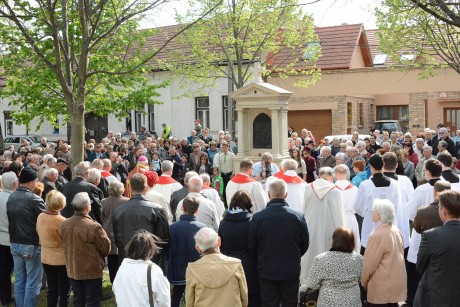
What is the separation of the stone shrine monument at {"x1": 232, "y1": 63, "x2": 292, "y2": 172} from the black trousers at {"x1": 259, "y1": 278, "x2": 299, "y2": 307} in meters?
8.68

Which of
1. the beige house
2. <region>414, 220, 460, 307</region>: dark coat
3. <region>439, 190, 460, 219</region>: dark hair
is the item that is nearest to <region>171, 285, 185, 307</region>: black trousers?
<region>414, 220, 460, 307</region>: dark coat

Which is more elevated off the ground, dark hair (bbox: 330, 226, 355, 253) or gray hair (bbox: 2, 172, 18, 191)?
gray hair (bbox: 2, 172, 18, 191)

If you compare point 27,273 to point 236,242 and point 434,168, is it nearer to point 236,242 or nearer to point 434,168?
point 236,242

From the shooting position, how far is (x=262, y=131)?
622 inches

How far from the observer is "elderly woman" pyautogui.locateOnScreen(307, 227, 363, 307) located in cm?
583

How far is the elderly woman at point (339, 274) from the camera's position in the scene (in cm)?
583

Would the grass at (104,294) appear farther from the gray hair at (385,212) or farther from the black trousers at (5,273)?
the gray hair at (385,212)

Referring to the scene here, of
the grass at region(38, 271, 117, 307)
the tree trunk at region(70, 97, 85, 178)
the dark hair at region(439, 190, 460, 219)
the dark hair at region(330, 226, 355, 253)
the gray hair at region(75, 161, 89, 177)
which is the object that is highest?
the tree trunk at region(70, 97, 85, 178)

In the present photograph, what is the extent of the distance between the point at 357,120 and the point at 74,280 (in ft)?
95.6

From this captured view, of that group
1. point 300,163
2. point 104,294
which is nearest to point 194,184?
point 104,294

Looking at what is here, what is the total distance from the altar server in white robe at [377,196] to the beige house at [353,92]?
2280 cm

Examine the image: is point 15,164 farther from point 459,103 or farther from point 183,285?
point 459,103

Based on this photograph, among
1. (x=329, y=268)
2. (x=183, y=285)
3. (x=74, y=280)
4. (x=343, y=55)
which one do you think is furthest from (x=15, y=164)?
(x=343, y=55)

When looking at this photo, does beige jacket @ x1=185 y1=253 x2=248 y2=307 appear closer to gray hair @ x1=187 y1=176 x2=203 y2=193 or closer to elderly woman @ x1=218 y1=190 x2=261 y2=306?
elderly woman @ x1=218 y1=190 x2=261 y2=306
